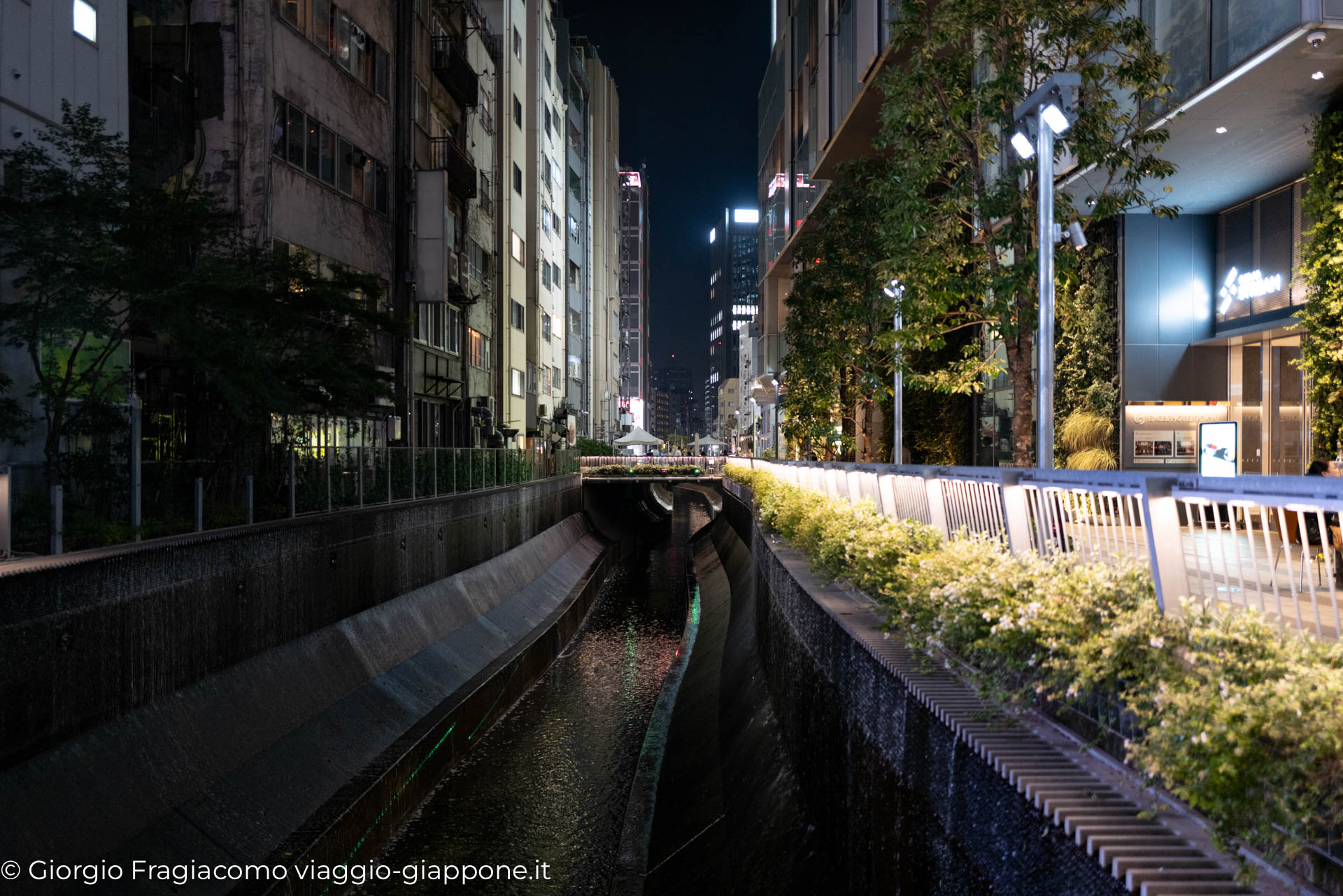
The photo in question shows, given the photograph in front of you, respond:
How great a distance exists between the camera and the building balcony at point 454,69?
34.8 m

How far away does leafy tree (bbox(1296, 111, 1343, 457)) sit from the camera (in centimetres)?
1576

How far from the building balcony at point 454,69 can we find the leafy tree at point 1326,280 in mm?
27742

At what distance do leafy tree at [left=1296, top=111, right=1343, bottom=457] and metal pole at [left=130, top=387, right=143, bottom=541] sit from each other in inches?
702

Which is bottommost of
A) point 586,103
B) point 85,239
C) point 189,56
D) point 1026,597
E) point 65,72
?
point 1026,597

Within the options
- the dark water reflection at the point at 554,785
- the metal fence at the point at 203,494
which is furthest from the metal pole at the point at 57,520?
the dark water reflection at the point at 554,785

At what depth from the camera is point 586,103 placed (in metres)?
94.4

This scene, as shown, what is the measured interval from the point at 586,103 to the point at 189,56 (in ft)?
251

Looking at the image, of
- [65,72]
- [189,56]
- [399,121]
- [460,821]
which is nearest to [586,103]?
[399,121]

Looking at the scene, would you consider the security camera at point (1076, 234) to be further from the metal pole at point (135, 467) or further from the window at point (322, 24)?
the window at point (322, 24)

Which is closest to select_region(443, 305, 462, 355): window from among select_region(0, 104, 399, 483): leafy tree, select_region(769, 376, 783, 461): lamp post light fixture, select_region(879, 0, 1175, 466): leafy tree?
select_region(769, 376, 783, 461): lamp post light fixture

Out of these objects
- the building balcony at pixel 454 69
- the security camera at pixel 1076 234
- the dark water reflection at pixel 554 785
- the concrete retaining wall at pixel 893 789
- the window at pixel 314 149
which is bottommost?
the dark water reflection at pixel 554 785

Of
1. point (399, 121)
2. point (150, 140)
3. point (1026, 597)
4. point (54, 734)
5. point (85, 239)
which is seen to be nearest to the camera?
point (1026, 597)

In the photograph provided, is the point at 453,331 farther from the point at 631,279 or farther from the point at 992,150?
the point at 631,279

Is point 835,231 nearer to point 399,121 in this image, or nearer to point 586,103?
point 399,121
